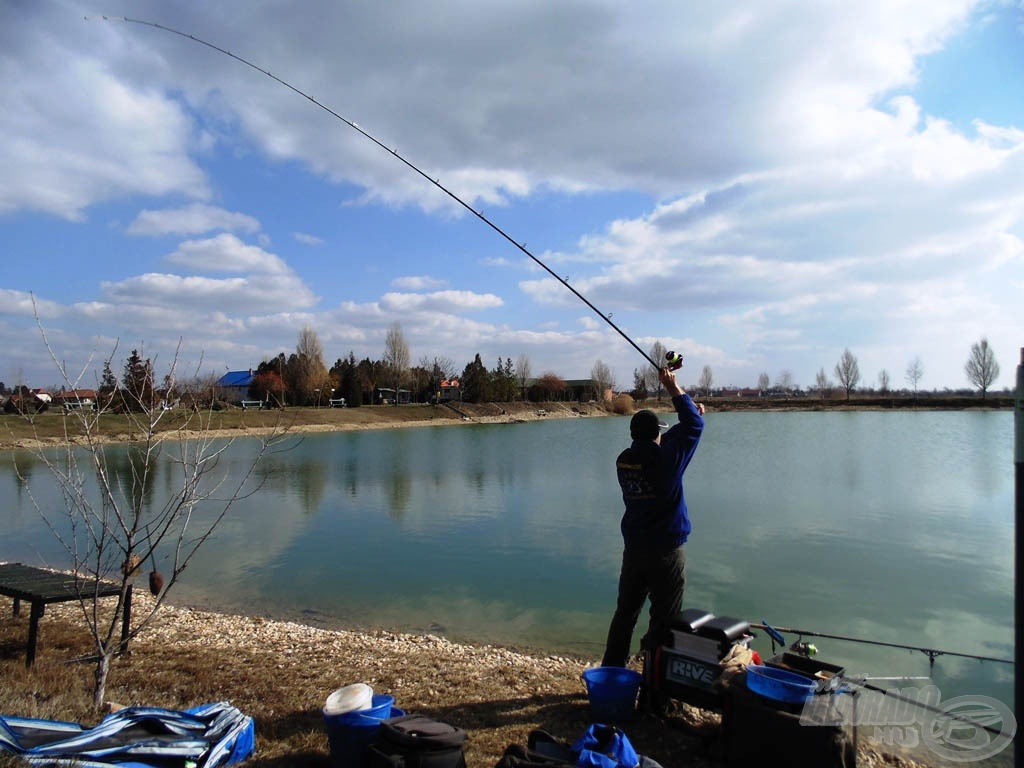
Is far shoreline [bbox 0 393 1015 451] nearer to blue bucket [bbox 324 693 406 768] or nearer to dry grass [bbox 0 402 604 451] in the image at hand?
dry grass [bbox 0 402 604 451]

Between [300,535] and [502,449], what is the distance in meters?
22.1

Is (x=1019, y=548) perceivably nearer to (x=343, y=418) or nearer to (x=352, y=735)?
(x=352, y=735)

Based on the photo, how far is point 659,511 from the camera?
4465mm

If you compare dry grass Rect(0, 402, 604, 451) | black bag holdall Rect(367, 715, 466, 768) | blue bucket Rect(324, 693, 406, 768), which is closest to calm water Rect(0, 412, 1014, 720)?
blue bucket Rect(324, 693, 406, 768)

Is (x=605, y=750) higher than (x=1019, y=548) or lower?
lower

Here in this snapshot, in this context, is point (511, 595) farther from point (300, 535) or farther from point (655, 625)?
point (300, 535)

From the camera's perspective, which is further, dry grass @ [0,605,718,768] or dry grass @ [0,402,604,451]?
dry grass @ [0,402,604,451]

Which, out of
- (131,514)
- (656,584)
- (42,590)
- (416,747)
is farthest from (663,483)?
(131,514)

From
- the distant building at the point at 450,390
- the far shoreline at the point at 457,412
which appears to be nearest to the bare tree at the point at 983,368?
the far shoreline at the point at 457,412

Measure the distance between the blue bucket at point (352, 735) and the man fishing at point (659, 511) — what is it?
1939 mm

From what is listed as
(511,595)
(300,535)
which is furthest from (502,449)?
(511,595)

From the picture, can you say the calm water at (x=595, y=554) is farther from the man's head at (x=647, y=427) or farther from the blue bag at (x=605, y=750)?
the blue bag at (x=605, y=750)

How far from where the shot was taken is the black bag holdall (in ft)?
9.82

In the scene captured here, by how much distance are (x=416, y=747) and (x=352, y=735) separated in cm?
49
